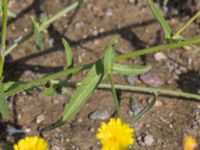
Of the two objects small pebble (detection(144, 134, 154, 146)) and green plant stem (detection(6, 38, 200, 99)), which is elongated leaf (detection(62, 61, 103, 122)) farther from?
small pebble (detection(144, 134, 154, 146))

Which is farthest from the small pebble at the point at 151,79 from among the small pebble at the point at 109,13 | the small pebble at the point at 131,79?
the small pebble at the point at 109,13

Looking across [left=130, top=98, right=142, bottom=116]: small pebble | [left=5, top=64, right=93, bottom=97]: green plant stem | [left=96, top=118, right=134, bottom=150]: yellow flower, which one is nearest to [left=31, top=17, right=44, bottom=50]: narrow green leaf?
[left=5, top=64, right=93, bottom=97]: green plant stem

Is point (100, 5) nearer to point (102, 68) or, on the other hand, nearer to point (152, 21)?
point (152, 21)

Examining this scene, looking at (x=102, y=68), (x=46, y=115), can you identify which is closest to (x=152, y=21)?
(x=46, y=115)

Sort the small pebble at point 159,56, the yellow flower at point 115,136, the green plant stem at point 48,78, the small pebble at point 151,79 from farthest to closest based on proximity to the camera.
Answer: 1. the small pebble at point 159,56
2. the small pebble at point 151,79
3. the green plant stem at point 48,78
4. the yellow flower at point 115,136

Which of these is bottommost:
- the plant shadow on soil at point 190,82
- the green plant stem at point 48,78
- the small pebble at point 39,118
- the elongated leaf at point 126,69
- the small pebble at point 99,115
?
the plant shadow on soil at point 190,82

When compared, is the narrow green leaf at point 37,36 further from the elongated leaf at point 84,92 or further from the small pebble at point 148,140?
the small pebble at point 148,140

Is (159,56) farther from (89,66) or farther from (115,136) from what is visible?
(115,136)
